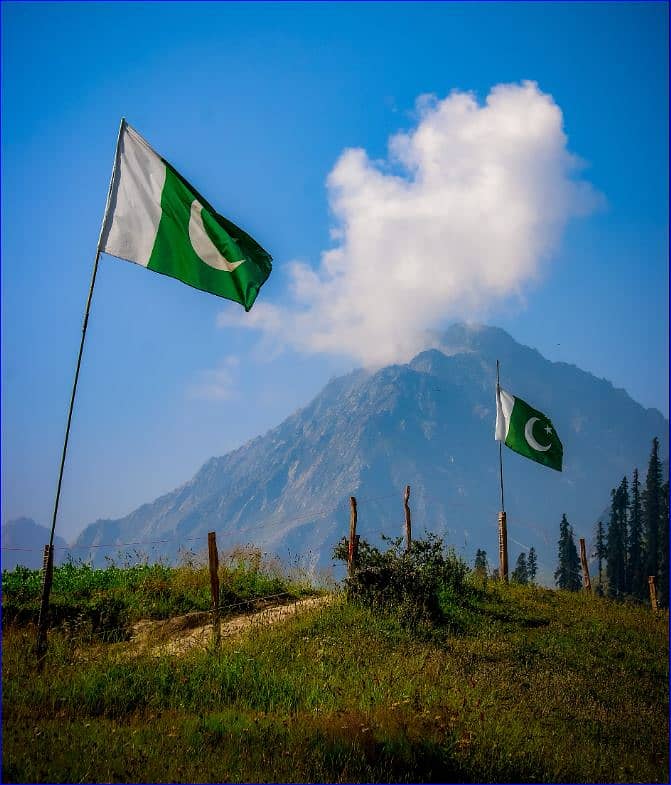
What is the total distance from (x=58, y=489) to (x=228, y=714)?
12.8 feet

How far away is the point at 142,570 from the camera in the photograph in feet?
60.9

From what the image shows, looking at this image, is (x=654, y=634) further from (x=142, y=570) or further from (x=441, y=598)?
(x=142, y=570)

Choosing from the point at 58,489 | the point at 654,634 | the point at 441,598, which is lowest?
the point at 654,634

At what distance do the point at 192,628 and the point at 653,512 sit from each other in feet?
366

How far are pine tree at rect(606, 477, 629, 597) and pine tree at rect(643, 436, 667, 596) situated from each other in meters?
3.63

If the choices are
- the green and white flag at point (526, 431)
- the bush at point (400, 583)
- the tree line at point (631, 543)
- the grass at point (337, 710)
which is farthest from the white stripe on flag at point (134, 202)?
the tree line at point (631, 543)

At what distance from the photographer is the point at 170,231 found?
9953 mm

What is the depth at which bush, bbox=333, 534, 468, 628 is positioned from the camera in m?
15.3

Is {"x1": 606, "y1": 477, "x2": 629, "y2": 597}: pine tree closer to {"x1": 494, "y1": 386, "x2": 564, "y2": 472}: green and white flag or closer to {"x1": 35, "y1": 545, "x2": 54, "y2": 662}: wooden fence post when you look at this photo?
{"x1": 494, "y1": 386, "x2": 564, "y2": 472}: green and white flag

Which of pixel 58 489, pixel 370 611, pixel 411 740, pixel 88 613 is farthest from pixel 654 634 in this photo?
pixel 58 489

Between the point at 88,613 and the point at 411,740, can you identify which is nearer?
the point at 411,740

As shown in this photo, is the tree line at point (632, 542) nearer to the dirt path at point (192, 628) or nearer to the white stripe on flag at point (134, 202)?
the dirt path at point (192, 628)

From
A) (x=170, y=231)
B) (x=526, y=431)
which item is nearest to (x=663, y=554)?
(x=526, y=431)

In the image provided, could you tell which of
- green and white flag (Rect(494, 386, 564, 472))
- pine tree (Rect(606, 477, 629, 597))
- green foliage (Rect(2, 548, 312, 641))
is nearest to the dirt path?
green foliage (Rect(2, 548, 312, 641))
